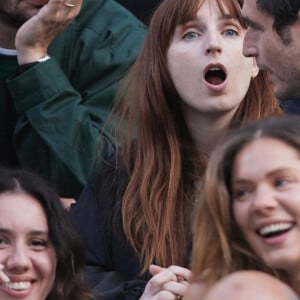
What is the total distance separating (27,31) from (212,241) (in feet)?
6.28

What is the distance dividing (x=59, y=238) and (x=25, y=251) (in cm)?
17

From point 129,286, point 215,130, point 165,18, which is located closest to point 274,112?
point 215,130

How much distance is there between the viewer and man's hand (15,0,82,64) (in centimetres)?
462

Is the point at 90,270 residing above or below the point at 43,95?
below

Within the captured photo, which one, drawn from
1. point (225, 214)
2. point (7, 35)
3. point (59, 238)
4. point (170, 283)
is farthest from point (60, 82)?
point (225, 214)

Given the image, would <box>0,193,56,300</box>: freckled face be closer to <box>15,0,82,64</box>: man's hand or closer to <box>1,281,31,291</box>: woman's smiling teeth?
<box>1,281,31,291</box>: woman's smiling teeth

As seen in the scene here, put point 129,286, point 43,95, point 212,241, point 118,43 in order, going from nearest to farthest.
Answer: point 212,241 → point 129,286 → point 43,95 → point 118,43

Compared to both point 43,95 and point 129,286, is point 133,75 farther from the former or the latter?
point 129,286

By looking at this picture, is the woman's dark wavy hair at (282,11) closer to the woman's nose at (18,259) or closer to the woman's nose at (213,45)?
the woman's nose at (213,45)

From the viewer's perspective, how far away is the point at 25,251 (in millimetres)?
3633

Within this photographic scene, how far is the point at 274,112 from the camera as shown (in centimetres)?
430

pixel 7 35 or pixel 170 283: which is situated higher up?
pixel 7 35

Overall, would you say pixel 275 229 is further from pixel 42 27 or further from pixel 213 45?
pixel 42 27

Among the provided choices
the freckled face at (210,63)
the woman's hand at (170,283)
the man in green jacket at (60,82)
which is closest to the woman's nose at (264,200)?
the woman's hand at (170,283)
